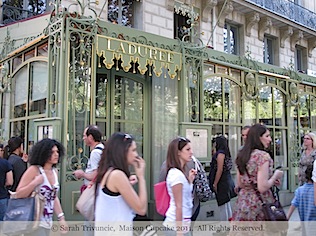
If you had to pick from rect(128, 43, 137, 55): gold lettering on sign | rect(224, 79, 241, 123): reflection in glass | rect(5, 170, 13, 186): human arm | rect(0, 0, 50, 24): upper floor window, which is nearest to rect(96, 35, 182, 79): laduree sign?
rect(128, 43, 137, 55): gold lettering on sign

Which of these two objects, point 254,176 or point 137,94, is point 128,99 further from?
point 254,176

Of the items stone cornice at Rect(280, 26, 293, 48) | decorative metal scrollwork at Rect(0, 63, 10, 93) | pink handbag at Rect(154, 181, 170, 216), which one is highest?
stone cornice at Rect(280, 26, 293, 48)

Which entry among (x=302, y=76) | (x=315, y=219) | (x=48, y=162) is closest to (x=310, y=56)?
(x=302, y=76)

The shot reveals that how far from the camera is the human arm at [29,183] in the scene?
3.75 m

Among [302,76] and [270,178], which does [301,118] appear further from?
[270,178]

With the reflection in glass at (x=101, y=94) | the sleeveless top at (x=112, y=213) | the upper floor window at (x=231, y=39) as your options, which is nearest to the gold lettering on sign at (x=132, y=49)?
the reflection in glass at (x=101, y=94)

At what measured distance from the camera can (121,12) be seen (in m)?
11.5

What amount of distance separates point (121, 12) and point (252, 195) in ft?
28.6

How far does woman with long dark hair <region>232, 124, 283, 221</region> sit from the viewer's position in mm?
4004

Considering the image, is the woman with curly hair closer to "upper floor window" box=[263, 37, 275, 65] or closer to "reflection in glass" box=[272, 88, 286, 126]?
"reflection in glass" box=[272, 88, 286, 126]

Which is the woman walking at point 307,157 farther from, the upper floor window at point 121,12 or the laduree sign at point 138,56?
the upper floor window at point 121,12

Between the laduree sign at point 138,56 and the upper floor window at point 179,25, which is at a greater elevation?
the upper floor window at point 179,25

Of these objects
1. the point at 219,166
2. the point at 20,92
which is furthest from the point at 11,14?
the point at 219,166

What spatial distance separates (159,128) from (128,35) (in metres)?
2.28
